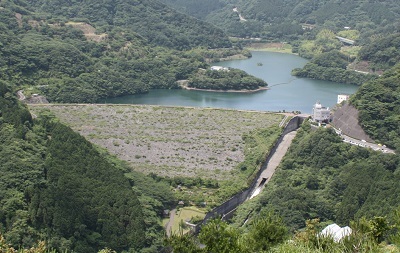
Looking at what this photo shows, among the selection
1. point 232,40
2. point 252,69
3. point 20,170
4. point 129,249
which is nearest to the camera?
point 129,249

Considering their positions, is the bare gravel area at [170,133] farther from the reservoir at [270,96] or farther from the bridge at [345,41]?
the bridge at [345,41]

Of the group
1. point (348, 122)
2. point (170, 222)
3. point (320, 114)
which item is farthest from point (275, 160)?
point (170, 222)

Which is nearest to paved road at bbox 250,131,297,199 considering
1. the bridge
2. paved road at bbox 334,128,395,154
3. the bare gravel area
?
the bare gravel area

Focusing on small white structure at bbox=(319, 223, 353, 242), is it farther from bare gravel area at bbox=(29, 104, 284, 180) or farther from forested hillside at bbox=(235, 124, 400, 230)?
bare gravel area at bbox=(29, 104, 284, 180)

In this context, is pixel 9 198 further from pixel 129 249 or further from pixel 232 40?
pixel 232 40

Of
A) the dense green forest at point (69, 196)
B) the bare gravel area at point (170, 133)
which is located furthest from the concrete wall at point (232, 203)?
the dense green forest at point (69, 196)

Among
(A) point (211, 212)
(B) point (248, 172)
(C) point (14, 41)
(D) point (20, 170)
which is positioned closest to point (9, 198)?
(D) point (20, 170)
